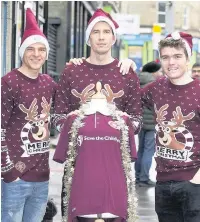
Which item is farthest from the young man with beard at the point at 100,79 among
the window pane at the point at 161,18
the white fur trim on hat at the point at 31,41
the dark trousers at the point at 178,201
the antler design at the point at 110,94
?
the window pane at the point at 161,18

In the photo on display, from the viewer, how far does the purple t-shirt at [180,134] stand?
5285mm

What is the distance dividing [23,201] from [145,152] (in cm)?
585

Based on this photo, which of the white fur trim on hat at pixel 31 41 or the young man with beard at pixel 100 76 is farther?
the white fur trim on hat at pixel 31 41

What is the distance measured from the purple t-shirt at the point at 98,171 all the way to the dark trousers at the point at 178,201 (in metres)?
0.50

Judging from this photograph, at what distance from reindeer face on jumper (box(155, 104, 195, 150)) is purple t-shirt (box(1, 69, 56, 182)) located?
2.86ft

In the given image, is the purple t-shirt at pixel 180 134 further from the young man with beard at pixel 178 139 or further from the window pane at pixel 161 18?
the window pane at pixel 161 18

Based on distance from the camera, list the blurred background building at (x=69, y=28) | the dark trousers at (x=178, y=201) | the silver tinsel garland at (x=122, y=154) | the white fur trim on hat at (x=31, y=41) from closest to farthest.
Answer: the silver tinsel garland at (x=122, y=154), the dark trousers at (x=178, y=201), the white fur trim on hat at (x=31, y=41), the blurred background building at (x=69, y=28)

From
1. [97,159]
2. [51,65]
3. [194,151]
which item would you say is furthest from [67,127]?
[51,65]

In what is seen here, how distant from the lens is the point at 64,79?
5.43 metres

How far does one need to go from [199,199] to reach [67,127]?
1.10 metres

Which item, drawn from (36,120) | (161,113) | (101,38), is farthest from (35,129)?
(161,113)

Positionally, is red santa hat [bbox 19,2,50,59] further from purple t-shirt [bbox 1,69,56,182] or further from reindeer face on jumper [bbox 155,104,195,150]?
reindeer face on jumper [bbox 155,104,195,150]

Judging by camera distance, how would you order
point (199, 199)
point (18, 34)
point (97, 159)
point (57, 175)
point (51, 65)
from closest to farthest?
1. point (97, 159)
2. point (199, 199)
3. point (18, 34)
4. point (57, 175)
5. point (51, 65)

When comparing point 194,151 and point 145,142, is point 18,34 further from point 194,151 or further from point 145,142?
point 194,151
